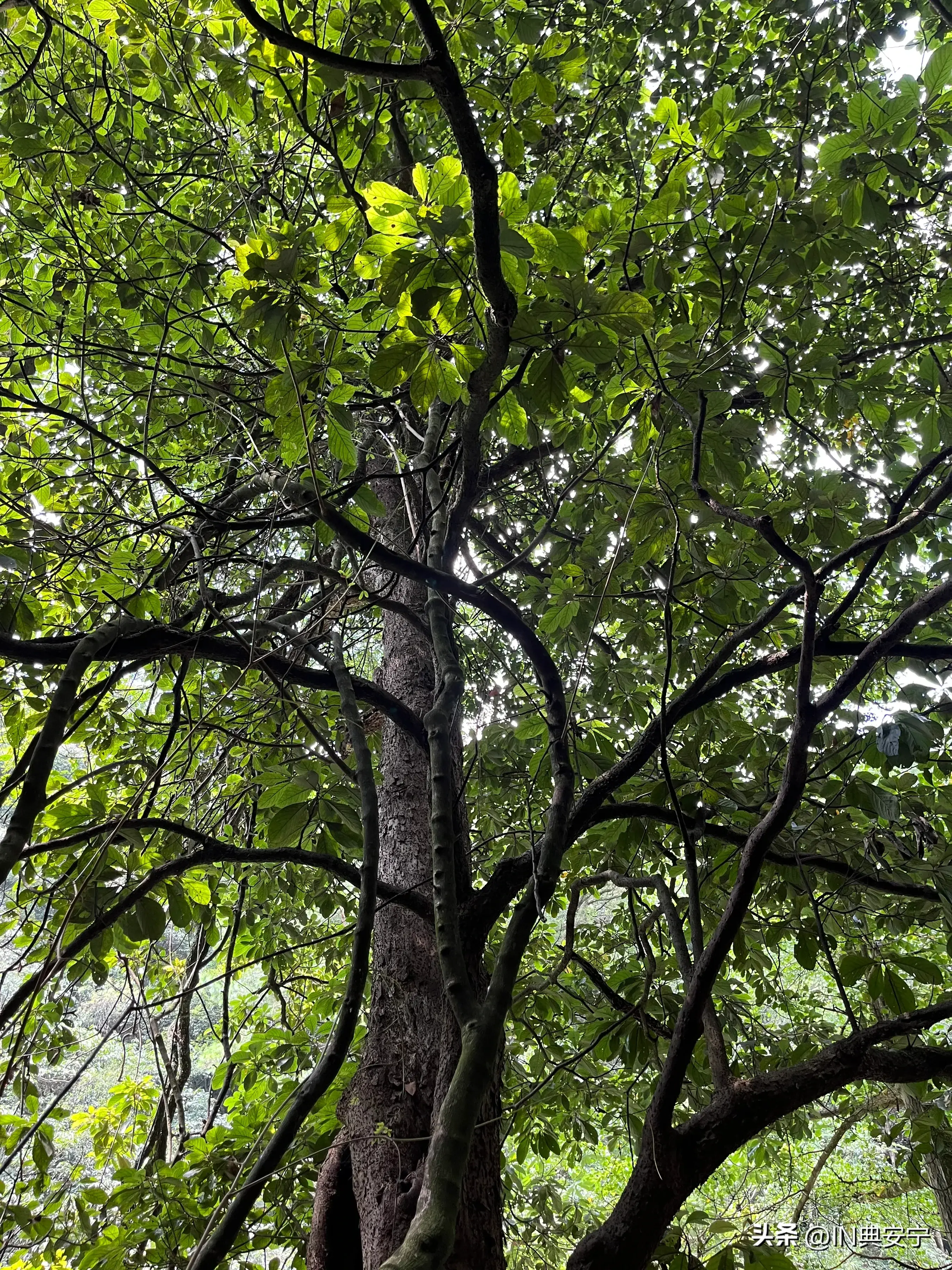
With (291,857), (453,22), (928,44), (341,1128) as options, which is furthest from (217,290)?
(341,1128)

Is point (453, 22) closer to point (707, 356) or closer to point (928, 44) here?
point (707, 356)

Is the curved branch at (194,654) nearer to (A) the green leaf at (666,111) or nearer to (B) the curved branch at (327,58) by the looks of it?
(B) the curved branch at (327,58)

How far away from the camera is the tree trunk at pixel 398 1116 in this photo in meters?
1.53

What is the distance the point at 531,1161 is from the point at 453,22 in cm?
818

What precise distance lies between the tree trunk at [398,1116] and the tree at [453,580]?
11 millimetres

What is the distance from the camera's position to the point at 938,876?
1762 millimetres

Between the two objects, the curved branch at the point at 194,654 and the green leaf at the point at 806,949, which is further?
the green leaf at the point at 806,949

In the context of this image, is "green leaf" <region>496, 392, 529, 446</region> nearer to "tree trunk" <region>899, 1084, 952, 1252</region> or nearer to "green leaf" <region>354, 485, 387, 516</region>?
"green leaf" <region>354, 485, 387, 516</region>

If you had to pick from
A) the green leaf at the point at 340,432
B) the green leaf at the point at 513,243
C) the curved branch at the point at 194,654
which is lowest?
the curved branch at the point at 194,654

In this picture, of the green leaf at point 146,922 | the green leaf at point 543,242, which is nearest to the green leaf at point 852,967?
the green leaf at point 146,922

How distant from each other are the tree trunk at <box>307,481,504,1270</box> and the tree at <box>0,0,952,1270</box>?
0.01m

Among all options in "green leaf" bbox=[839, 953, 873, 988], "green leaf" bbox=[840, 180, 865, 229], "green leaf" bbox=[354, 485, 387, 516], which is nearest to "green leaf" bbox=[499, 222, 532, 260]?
"green leaf" bbox=[354, 485, 387, 516]

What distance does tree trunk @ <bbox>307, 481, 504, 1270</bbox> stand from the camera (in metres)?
1.53

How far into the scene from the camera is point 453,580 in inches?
60.0
